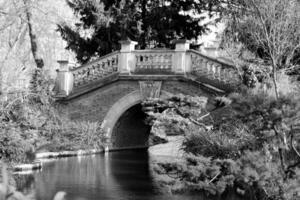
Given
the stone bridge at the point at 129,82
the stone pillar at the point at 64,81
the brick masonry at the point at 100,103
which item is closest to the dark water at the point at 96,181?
the stone bridge at the point at 129,82

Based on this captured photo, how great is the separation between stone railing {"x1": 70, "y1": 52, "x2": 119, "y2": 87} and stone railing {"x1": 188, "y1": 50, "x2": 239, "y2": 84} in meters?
2.85

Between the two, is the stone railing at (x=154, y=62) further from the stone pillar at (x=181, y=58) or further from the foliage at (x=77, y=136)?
the foliage at (x=77, y=136)

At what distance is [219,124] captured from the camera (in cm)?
901

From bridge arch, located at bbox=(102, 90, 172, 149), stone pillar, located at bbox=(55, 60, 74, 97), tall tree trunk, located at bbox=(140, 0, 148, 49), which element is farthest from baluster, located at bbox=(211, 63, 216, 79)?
tall tree trunk, located at bbox=(140, 0, 148, 49)

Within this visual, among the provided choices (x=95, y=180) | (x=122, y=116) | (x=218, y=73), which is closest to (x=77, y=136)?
(x=122, y=116)

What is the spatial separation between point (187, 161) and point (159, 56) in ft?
31.5

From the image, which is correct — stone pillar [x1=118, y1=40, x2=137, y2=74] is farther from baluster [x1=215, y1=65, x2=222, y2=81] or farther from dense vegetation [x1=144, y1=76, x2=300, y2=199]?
dense vegetation [x1=144, y1=76, x2=300, y2=199]

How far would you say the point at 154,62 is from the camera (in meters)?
16.5

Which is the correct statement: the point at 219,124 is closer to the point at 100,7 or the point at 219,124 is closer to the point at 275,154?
the point at 275,154

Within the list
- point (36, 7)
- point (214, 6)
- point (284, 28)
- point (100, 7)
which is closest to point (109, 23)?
point (100, 7)

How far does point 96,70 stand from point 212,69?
14.0 ft

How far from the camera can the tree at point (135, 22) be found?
19672 mm

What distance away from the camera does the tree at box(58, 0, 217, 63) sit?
64.5 feet

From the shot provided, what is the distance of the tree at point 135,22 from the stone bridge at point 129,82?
2694 millimetres
